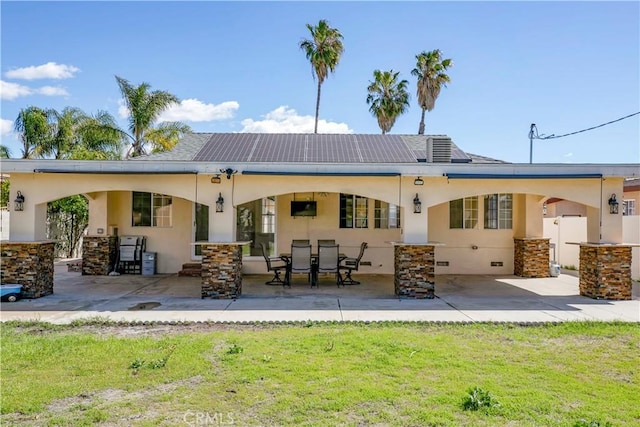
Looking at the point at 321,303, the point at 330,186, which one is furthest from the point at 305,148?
the point at 321,303

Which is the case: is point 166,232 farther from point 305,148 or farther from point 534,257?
Answer: point 534,257

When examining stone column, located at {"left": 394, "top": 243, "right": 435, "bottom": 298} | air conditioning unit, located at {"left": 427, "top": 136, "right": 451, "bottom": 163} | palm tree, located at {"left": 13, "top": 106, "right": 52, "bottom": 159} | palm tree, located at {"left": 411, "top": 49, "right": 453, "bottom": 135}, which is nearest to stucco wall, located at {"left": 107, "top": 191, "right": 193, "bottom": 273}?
stone column, located at {"left": 394, "top": 243, "right": 435, "bottom": 298}

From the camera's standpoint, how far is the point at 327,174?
9922mm

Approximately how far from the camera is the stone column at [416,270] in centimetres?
1019

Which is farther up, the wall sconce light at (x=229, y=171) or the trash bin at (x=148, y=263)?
the wall sconce light at (x=229, y=171)

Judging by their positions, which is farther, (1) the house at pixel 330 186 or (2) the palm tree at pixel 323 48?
(2) the palm tree at pixel 323 48

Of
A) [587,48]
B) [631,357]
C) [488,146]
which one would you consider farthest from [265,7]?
[488,146]

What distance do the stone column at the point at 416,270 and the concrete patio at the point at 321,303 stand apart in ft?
1.04

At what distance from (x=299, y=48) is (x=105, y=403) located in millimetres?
25025

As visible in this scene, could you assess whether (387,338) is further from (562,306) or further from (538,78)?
(538,78)

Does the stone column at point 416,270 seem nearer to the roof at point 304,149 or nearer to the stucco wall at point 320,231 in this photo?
the roof at point 304,149

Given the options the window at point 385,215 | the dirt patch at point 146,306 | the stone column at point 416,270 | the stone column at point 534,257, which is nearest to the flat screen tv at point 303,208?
the window at point 385,215

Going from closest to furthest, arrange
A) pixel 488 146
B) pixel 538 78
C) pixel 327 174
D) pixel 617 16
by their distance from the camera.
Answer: pixel 327 174 → pixel 617 16 → pixel 538 78 → pixel 488 146

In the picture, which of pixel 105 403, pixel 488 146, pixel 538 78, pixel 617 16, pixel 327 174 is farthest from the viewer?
pixel 488 146
